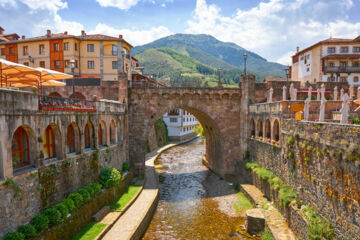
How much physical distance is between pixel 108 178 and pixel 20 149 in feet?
25.2

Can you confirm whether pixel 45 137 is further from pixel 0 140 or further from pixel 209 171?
pixel 209 171

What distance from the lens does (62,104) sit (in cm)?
1558

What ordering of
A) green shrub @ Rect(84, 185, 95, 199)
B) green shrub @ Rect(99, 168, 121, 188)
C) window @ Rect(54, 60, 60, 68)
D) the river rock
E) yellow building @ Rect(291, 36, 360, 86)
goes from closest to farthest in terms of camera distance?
1. green shrub @ Rect(84, 185, 95, 199)
2. the river rock
3. green shrub @ Rect(99, 168, 121, 188)
4. window @ Rect(54, 60, 60, 68)
5. yellow building @ Rect(291, 36, 360, 86)

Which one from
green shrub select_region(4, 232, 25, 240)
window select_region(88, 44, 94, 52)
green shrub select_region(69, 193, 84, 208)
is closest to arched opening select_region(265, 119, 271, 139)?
green shrub select_region(69, 193, 84, 208)

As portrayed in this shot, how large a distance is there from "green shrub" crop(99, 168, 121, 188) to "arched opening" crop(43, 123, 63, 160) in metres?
4.77

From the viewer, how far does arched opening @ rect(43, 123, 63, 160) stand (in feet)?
49.0

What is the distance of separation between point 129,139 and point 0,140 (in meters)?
18.1

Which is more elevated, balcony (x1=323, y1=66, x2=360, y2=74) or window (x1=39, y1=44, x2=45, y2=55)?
window (x1=39, y1=44, x2=45, y2=55)

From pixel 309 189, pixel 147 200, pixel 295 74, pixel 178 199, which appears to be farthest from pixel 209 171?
pixel 295 74

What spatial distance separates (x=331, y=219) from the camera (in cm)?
1260

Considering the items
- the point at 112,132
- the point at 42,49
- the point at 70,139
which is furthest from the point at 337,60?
the point at 42,49

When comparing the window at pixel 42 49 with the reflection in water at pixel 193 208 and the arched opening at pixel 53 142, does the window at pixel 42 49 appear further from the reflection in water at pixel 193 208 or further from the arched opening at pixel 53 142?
the arched opening at pixel 53 142

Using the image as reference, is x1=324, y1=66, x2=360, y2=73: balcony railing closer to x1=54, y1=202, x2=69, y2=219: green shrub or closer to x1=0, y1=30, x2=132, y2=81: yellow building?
x1=0, y1=30, x2=132, y2=81: yellow building

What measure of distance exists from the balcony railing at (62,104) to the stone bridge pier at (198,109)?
937 cm
